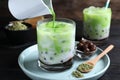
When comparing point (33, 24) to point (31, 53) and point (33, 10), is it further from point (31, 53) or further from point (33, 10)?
point (33, 10)

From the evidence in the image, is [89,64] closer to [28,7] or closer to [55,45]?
[55,45]

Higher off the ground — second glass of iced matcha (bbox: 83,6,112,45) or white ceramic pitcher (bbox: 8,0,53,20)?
white ceramic pitcher (bbox: 8,0,53,20)

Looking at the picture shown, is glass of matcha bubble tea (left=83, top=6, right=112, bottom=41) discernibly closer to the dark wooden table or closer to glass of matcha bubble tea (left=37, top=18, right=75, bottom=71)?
the dark wooden table

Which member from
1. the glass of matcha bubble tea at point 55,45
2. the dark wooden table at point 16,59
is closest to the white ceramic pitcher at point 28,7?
the glass of matcha bubble tea at point 55,45

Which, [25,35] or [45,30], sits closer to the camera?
[45,30]

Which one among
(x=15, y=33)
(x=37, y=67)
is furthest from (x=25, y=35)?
(x=37, y=67)

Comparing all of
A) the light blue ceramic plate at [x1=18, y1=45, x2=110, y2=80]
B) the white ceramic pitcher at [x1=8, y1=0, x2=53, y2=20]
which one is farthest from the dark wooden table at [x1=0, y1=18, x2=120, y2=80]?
the white ceramic pitcher at [x1=8, y1=0, x2=53, y2=20]
